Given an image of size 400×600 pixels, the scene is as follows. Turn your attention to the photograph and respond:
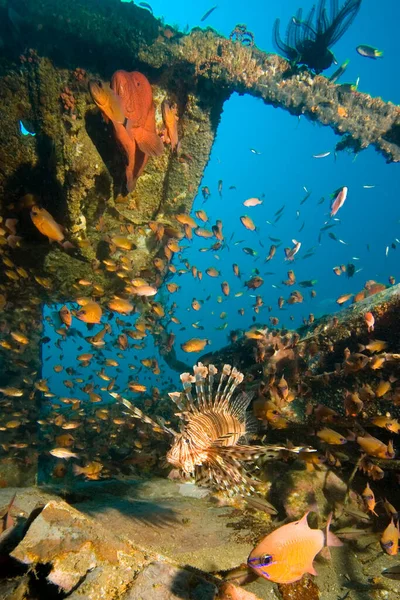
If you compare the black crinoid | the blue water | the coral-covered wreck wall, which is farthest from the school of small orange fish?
the blue water

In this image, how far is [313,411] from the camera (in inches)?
141

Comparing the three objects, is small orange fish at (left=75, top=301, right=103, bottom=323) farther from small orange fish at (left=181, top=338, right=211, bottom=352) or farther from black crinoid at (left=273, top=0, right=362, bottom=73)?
black crinoid at (left=273, top=0, right=362, bottom=73)

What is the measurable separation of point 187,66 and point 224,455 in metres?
6.41

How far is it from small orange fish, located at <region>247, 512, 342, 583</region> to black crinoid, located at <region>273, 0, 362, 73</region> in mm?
7235

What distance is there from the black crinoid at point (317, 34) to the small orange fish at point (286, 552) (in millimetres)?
7235

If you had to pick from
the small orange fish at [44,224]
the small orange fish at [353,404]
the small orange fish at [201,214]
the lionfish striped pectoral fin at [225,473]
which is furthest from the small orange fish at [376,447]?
the small orange fish at [201,214]

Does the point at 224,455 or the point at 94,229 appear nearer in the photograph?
the point at 224,455

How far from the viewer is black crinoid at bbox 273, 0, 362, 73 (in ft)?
18.7

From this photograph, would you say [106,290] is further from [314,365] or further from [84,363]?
[314,365]

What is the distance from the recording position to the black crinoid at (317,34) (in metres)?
5.71

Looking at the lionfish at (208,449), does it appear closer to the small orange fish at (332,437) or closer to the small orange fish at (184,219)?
the small orange fish at (332,437)

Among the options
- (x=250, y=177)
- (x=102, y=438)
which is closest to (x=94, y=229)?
(x=102, y=438)

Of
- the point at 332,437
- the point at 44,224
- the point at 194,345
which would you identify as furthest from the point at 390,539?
the point at 44,224

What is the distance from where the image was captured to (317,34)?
588 centimetres
